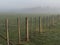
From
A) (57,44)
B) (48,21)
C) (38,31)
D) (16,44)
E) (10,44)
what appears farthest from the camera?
(48,21)

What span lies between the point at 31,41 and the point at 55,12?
1634cm

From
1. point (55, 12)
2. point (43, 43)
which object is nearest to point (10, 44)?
point (43, 43)

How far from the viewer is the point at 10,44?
27.9 ft

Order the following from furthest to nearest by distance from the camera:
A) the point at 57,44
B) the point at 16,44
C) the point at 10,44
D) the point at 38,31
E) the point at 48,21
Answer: the point at 48,21 < the point at 38,31 < the point at 57,44 < the point at 16,44 < the point at 10,44

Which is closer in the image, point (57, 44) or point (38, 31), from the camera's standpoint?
point (57, 44)

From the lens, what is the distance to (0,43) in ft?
31.1

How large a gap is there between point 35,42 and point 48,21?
8.06m

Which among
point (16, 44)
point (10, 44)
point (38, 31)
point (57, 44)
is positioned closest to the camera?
point (10, 44)

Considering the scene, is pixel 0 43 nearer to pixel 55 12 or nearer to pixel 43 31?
pixel 43 31

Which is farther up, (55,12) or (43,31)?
(55,12)

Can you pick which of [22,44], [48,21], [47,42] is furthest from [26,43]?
[48,21]

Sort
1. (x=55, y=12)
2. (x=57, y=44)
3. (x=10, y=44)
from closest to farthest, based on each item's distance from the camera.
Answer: (x=10, y=44) < (x=57, y=44) < (x=55, y=12)

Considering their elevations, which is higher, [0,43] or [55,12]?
[55,12]

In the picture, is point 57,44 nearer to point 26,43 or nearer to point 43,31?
point 26,43
